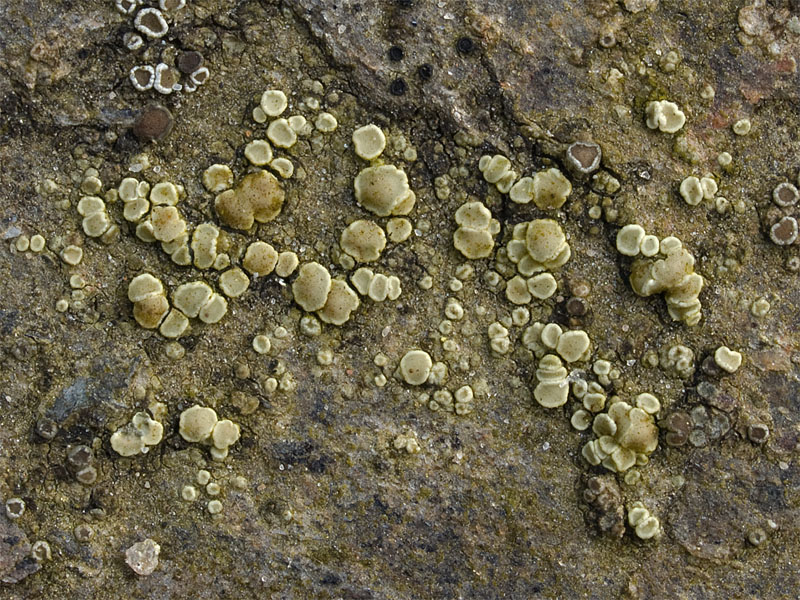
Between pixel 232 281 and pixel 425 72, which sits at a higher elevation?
Result: pixel 425 72

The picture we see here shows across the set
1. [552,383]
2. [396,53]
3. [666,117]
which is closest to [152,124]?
[396,53]

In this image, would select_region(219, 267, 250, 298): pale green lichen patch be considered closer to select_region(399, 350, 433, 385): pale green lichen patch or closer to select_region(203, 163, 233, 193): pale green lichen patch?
select_region(203, 163, 233, 193): pale green lichen patch

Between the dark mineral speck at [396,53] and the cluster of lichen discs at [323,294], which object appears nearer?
the cluster of lichen discs at [323,294]

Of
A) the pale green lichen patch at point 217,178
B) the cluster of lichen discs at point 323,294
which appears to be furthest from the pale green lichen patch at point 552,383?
the pale green lichen patch at point 217,178

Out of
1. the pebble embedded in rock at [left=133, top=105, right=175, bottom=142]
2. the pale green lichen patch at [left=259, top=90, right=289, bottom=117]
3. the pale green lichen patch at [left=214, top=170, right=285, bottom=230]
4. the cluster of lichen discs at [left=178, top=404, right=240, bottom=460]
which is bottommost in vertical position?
the cluster of lichen discs at [left=178, top=404, right=240, bottom=460]

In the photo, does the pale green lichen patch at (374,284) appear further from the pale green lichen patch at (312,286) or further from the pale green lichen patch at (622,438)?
the pale green lichen patch at (622,438)

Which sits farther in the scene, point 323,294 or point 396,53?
point 396,53

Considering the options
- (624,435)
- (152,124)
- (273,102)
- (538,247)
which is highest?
(273,102)

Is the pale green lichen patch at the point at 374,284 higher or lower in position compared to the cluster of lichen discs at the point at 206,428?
higher

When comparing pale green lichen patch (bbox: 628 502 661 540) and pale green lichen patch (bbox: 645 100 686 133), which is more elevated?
pale green lichen patch (bbox: 645 100 686 133)

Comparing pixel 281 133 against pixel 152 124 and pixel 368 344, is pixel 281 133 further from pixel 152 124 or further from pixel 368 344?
pixel 368 344

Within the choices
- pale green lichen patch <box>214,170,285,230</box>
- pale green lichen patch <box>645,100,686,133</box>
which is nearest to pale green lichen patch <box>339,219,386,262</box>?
pale green lichen patch <box>214,170,285,230</box>
